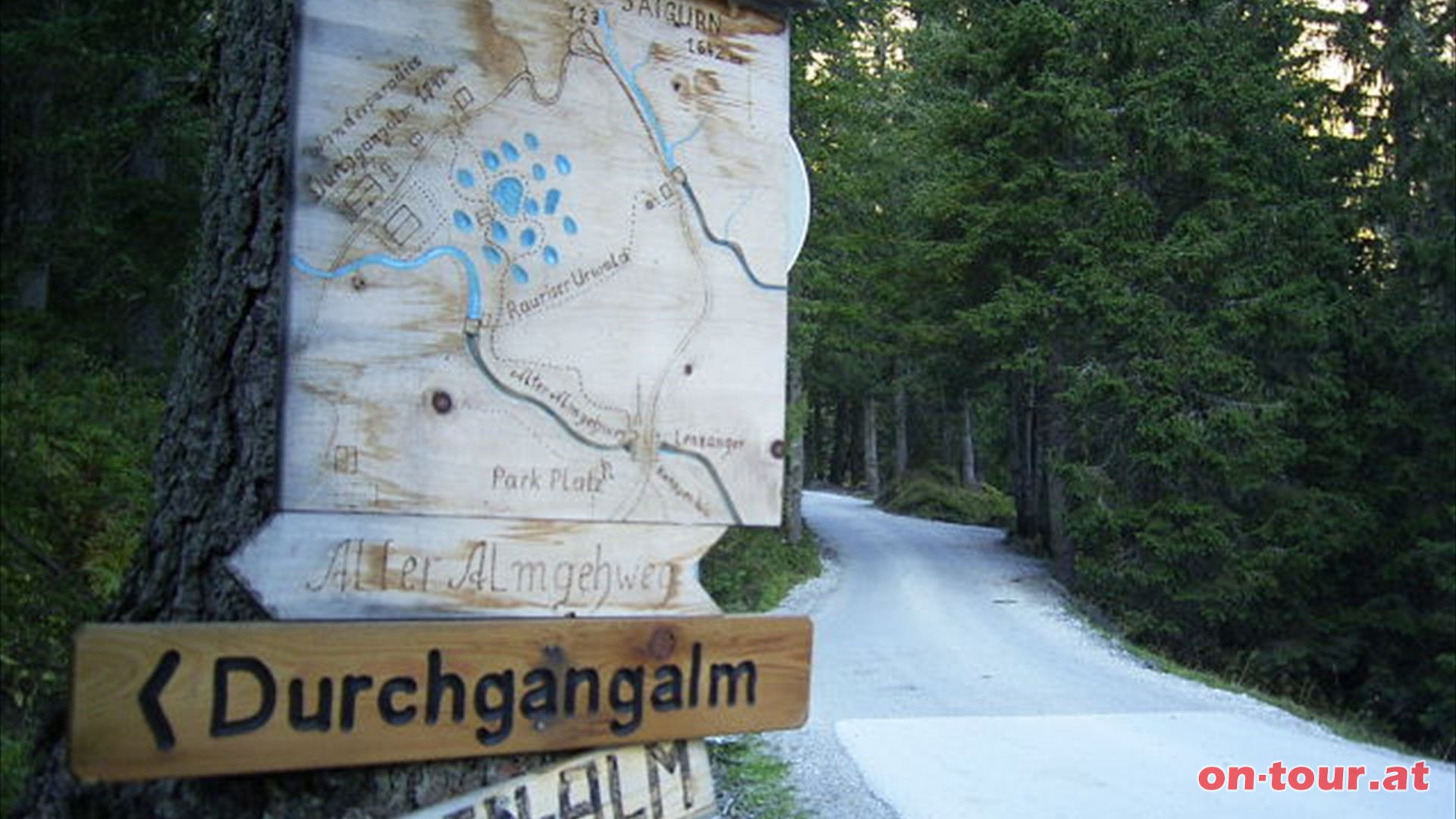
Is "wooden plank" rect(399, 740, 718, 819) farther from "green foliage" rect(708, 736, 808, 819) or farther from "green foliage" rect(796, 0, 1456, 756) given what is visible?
"green foliage" rect(796, 0, 1456, 756)

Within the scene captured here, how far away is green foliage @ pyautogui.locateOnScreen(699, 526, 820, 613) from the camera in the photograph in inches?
416

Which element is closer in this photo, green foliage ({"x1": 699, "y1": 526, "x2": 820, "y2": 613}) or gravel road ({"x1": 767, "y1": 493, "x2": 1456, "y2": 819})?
gravel road ({"x1": 767, "y1": 493, "x2": 1456, "y2": 819})

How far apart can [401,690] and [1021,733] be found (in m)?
8.05

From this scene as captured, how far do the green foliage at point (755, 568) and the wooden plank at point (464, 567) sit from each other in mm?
4482

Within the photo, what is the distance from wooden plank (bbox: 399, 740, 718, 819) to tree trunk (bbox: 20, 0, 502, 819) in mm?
A: 43

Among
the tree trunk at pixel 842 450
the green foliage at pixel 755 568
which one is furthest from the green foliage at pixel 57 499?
the tree trunk at pixel 842 450

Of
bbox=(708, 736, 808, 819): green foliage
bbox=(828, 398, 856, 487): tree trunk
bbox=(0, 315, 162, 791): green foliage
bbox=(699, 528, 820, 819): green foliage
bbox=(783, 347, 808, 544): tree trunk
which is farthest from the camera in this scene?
bbox=(828, 398, 856, 487): tree trunk

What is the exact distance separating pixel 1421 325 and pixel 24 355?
61.9 feet

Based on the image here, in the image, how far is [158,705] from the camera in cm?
166

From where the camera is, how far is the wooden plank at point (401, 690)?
1652 millimetres

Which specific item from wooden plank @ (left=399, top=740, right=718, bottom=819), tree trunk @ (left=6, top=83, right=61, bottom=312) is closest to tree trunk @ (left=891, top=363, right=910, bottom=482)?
tree trunk @ (left=6, top=83, right=61, bottom=312)

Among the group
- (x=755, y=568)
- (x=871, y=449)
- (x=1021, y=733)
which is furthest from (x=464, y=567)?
(x=871, y=449)

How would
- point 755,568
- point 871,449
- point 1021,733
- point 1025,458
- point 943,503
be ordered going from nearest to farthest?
point 1021,733 < point 755,568 < point 1025,458 < point 943,503 < point 871,449

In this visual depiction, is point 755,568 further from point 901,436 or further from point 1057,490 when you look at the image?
point 901,436
